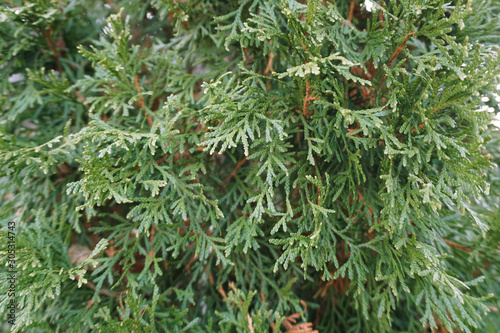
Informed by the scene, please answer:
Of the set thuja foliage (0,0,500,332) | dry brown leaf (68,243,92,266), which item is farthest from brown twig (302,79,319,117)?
dry brown leaf (68,243,92,266)

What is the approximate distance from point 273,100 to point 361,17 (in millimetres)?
1016

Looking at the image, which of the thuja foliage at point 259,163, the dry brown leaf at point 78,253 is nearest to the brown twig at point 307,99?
the thuja foliage at point 259,163

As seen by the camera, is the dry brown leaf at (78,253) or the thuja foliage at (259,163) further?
the dry brown leaf at (78,253)

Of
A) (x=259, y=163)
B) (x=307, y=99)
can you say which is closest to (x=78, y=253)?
(x=259, y=163)

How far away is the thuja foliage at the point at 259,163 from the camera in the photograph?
4.65 feet

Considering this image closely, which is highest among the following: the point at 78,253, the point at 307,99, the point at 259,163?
the point at 307,99

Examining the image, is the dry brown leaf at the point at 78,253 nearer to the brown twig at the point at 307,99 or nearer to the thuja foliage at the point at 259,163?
the thuja foliage at the point at 259,163

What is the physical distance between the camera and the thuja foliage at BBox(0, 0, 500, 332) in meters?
1.42

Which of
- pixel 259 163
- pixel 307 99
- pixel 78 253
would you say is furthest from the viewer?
pixel 78 253

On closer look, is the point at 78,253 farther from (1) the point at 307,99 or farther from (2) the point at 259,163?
(1) the point at 307,99

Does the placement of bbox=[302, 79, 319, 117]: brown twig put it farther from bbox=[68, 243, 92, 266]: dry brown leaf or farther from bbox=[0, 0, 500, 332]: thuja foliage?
bbox=[68, 243, 92, 266]: dry brown leaf

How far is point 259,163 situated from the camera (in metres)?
1.84

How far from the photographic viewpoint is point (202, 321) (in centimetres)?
198

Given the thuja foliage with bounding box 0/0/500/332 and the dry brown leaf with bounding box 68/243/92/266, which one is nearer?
the thuja foliage with bounding box 0/0/500/332
